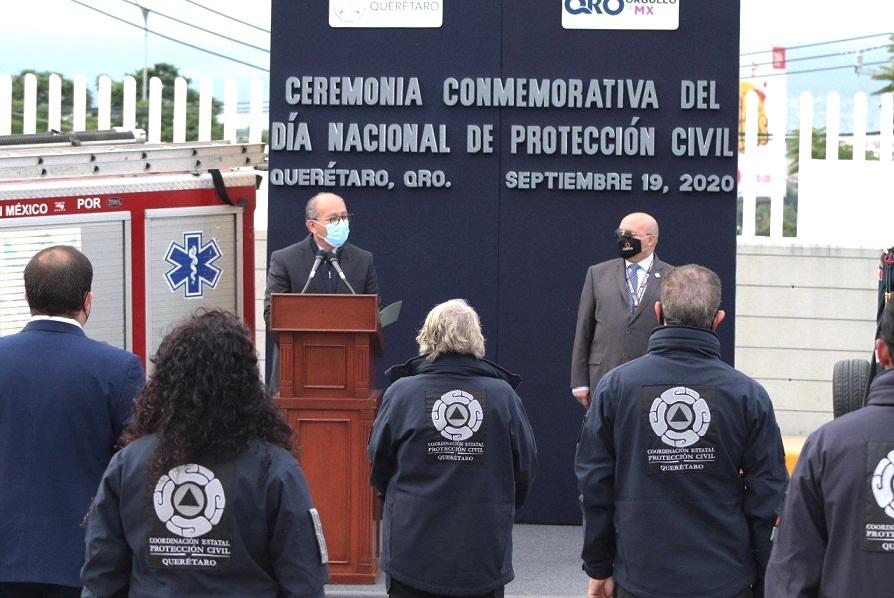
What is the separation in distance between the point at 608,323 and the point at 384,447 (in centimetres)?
284

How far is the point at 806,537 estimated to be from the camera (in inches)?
139

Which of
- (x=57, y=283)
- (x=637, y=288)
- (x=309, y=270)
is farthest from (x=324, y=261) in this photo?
(x=57, y=283)

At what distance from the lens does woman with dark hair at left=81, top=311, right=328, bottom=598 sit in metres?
3.51

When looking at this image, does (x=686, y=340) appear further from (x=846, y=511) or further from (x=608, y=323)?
(x=608, y=323)

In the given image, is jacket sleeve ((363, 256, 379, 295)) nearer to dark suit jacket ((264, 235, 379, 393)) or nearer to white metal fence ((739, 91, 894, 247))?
dark suit jacket ((264, 235, 379, 393))

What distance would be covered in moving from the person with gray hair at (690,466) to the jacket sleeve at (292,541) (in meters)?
1.39

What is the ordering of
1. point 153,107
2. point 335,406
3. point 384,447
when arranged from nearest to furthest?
point 384,447
point 335,406
point 153,107

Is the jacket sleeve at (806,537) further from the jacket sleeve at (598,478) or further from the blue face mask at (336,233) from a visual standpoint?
the blue face mask at (336,233)

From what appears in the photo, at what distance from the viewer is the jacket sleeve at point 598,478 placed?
4645mm

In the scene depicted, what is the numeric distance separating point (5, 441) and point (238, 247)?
15.1 feet

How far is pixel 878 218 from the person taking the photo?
11.4 metres

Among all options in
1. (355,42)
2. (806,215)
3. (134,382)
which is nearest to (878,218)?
(806,215)

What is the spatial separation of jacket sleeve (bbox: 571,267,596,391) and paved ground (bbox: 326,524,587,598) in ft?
3.24

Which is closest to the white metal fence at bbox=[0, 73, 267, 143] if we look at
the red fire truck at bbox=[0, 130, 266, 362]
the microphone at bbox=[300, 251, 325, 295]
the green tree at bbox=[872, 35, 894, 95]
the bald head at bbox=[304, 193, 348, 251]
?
the red fire truck at bbox=[0, 130, 266, 362]
